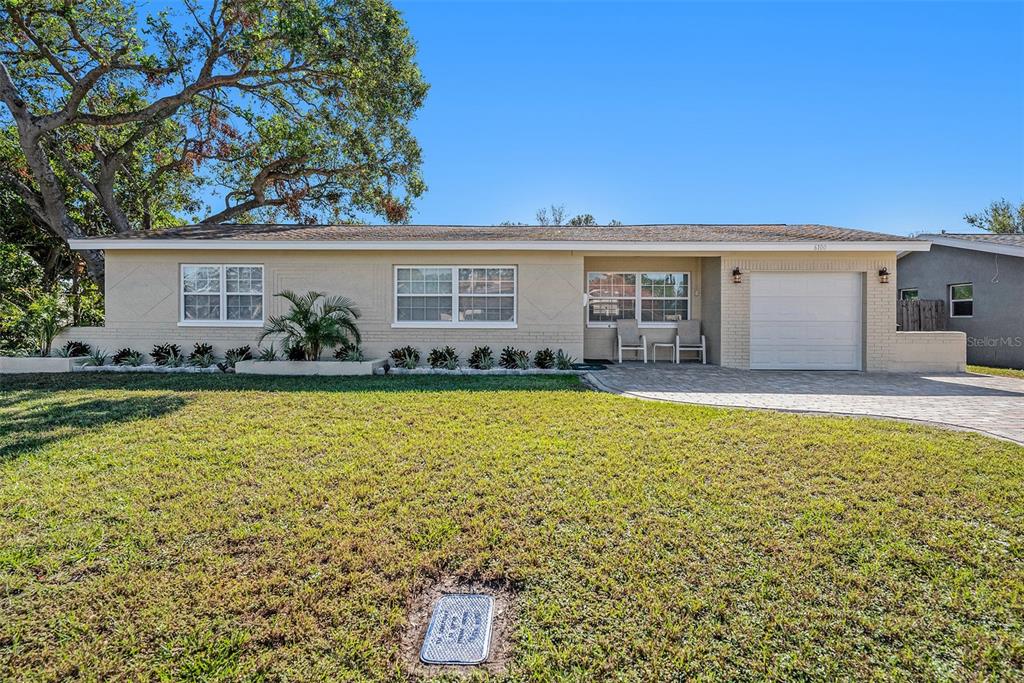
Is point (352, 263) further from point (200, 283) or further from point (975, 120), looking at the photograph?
point (975, 120)

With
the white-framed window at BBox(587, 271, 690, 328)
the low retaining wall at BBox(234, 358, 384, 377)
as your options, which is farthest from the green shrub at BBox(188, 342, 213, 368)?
the white-framed window at BBox(587, 271, 690, 328)

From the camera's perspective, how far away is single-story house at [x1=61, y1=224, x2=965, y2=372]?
11539 millimetres

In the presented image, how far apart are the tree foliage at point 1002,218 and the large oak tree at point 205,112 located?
39317mm

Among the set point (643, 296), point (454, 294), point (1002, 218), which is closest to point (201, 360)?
point (454, 294)

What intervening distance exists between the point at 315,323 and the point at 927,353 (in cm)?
1451

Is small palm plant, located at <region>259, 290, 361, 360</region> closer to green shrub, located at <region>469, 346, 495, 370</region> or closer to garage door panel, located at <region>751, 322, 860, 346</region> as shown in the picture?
green shrub, located at <region>469, 346, 495, 370</region>

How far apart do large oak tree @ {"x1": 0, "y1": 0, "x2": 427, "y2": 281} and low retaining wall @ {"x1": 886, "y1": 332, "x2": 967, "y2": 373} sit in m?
16.6

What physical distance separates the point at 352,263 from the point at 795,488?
10710mm

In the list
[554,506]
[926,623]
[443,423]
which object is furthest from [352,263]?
[926,623]

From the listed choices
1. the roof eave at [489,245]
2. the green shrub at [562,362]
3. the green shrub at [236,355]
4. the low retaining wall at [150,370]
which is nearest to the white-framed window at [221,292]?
the roof eave at [489,245]

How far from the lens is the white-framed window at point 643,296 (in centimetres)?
1358

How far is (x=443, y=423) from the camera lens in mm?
6156

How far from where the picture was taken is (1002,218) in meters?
32.5

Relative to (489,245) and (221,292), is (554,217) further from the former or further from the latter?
(221,292)
